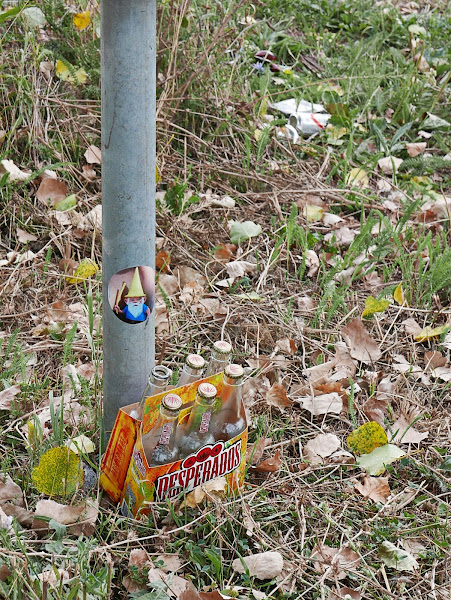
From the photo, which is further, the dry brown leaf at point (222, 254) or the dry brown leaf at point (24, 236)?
the dry brown leaf at point (222, 254)

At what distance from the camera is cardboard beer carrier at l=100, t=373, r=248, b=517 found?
61.9 inches

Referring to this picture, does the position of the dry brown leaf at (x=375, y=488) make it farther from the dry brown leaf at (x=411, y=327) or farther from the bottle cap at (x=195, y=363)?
the dry brown leaf at (x=411, y=327)

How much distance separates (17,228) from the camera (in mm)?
2609

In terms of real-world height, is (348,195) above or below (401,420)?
above

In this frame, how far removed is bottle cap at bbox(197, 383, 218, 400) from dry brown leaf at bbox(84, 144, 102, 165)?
5.07 ft

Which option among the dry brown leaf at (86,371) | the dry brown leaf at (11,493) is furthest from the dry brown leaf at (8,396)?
the dry brown leaf at (11,493)

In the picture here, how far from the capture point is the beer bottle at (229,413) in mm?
1627

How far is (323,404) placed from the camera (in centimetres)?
212

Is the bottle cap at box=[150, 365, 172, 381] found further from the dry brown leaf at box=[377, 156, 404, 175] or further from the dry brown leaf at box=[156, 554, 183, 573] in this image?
the dry brown leaf at box=[377, 156, 404, 175]

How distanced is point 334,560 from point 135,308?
75 cm

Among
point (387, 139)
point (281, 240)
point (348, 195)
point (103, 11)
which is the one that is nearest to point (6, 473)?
point (103, 11)

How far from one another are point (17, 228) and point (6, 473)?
3.79 ft

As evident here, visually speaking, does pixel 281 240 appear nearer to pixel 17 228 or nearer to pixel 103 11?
pixel 17 228

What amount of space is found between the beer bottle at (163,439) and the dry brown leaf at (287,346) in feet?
2.52
